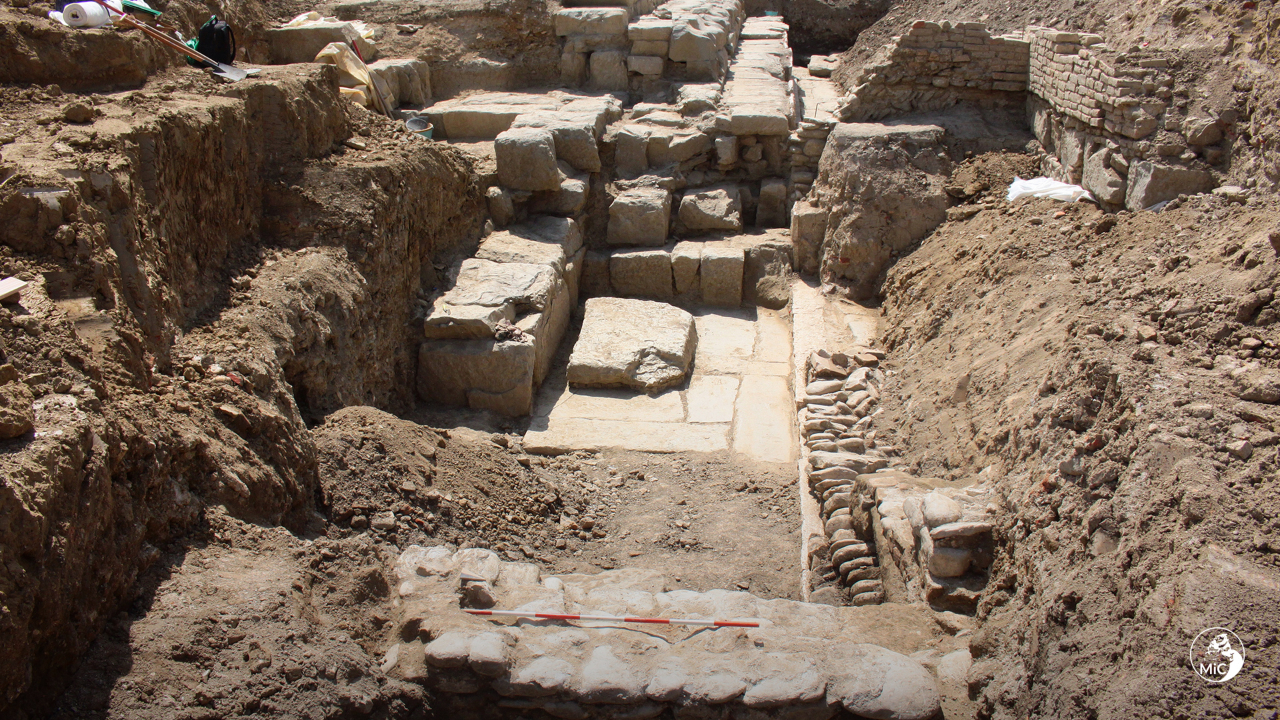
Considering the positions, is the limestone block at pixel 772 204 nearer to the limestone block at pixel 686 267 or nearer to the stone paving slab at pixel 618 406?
the limestone block at pixel 686 267

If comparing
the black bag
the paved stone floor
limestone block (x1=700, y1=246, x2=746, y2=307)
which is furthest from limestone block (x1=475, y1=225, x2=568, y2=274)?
the black bag

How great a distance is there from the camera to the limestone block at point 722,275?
6.98 metres

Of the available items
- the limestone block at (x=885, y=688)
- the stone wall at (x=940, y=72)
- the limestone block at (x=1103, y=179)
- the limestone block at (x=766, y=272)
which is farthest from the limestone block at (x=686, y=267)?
the limestone block at (x=885, y=688)

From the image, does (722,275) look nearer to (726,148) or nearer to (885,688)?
(726,148)

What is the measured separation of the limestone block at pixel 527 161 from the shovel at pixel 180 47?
2007 millimetres

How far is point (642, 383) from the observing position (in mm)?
5676

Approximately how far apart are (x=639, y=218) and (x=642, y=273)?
491 mm

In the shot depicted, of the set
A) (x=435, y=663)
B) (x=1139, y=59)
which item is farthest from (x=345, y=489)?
(x=1139, y=59)

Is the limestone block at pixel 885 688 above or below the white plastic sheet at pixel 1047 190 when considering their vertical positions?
below

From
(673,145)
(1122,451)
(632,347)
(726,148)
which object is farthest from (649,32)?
(1122,451)

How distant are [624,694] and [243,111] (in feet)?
12.2

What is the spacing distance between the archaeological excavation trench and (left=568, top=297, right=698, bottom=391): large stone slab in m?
0.04

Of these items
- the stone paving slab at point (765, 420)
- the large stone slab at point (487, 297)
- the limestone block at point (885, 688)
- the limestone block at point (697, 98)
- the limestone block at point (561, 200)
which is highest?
the limestone block at point (697, 98)

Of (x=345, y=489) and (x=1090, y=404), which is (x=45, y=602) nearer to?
(x=345, y=489)
